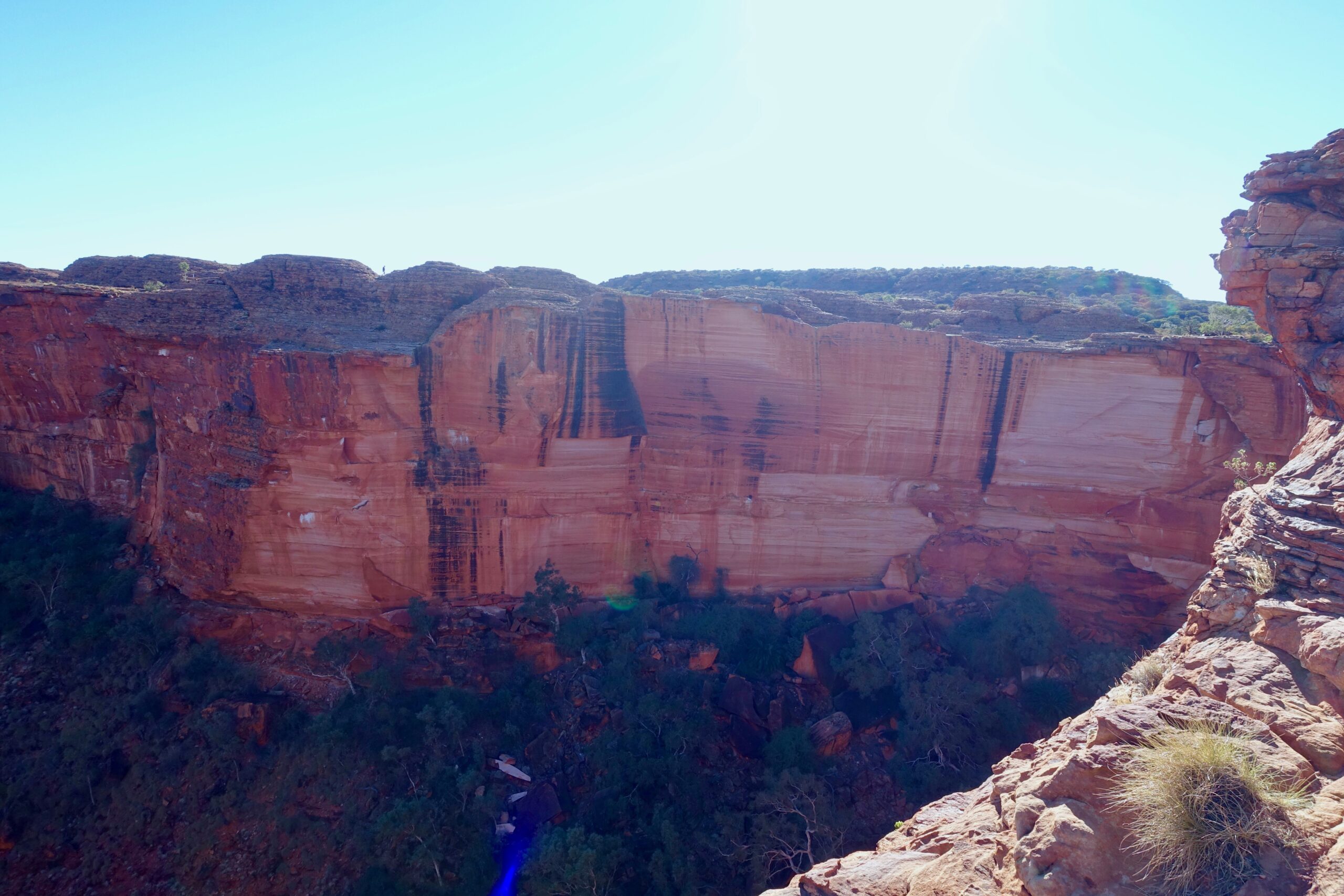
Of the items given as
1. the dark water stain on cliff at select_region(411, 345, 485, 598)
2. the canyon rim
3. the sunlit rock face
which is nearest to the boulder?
the canyon rim

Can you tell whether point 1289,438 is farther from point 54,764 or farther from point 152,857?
point 54,764

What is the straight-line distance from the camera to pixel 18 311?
16.5 metres

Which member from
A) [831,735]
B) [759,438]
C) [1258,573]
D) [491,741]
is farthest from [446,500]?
[1258,573]

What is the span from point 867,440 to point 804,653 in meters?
5.46

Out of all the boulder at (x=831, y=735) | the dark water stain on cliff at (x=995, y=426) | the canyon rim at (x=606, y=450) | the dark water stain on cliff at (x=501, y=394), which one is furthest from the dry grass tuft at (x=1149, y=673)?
the dark water stain on cliff at (x=501, y=394)

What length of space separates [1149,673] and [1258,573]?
5.42 ft

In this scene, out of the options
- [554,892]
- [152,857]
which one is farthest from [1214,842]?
[152,857]

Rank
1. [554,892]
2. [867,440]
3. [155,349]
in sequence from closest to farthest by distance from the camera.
A: [554,892] < [155,349] < [867,440]

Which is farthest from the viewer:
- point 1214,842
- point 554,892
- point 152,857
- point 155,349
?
point 155,349

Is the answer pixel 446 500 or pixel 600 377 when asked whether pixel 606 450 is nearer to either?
pixel 600 377

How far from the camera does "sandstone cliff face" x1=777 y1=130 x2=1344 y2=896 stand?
200 inches

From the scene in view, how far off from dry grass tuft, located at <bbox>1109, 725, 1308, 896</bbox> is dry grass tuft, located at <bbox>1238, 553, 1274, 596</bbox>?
9.84ft

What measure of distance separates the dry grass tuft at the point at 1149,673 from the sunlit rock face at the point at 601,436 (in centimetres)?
860

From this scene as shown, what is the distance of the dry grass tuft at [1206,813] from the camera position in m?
4.71
